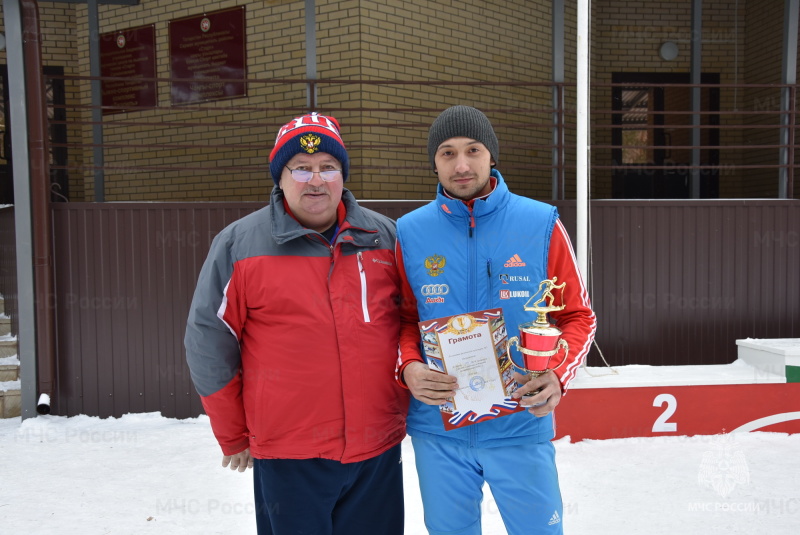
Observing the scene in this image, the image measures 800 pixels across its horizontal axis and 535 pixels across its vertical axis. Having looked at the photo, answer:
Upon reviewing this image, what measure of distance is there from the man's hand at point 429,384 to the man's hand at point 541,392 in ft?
0.64

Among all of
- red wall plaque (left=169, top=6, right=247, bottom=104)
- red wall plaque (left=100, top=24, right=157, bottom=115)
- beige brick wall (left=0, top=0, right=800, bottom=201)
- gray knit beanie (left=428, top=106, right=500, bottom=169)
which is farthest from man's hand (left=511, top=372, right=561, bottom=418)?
red wall plaque (left=100, top=24, right=157, bottom=115)

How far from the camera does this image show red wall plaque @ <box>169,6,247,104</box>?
23.1 feet

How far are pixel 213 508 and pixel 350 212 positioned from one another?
7.64 feet

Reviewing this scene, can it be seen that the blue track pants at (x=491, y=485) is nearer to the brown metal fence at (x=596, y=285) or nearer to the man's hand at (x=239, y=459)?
the man's hand at (x=239, y=459)

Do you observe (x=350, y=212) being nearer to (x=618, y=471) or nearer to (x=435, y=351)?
(x=435, y=351)

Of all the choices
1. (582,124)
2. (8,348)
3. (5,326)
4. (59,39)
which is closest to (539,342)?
(582,124)

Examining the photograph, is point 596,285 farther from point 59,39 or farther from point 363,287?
point 59,39

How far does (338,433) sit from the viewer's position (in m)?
Answer: 1.94

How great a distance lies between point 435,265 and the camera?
203 cm

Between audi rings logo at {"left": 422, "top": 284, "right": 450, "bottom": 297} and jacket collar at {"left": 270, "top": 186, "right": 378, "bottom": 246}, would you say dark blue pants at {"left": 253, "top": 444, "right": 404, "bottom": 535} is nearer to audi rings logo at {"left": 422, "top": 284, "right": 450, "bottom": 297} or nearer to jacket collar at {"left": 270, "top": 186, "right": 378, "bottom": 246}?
audi rings logo at {"left": 422, "top": 284, "right": 450, "bottom": 297}

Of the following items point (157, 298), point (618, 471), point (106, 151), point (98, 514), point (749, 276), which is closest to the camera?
point (98, 514)

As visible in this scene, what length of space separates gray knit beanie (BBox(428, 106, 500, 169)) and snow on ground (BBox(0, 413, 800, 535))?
2130mm

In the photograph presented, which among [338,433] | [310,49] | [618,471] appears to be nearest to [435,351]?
[338,433]

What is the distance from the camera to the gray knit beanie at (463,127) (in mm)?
1983
